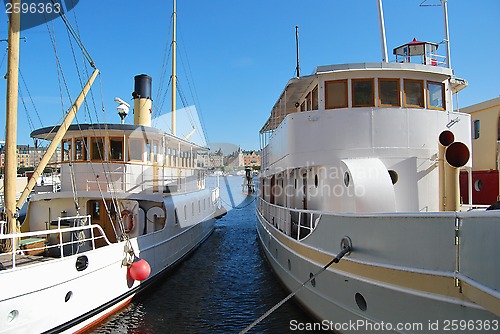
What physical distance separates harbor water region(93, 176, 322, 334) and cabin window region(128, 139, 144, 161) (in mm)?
5067

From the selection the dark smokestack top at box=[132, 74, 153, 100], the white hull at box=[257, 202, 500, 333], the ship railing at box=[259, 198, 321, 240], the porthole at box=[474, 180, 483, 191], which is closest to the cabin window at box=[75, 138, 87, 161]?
the dark smokestack top at box=[132, 74, 153, 100]

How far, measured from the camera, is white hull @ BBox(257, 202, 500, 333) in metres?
4.71

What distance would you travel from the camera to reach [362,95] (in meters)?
9.39

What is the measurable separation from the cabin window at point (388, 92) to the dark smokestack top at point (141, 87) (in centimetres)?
1324

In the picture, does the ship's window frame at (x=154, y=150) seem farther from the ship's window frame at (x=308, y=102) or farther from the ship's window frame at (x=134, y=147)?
the ship's window frame at (x=308, y=102)

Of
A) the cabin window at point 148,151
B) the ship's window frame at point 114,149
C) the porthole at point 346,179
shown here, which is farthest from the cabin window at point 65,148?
the porthole at point 346,179

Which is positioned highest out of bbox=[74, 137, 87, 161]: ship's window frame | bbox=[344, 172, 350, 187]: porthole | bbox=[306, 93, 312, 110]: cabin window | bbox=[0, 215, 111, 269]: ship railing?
bbox=[306, 93, 312, 110]: cabin window

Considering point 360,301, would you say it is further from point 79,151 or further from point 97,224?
point 79,151

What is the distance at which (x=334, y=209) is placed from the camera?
8.85 meters

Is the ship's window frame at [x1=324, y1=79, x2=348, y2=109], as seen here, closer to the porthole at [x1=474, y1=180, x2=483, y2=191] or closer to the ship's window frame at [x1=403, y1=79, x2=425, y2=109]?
the ship's window frame at [x1=403, y1=79, x2=425, y2=109]

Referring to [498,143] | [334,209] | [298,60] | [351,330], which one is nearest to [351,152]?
[334,209]

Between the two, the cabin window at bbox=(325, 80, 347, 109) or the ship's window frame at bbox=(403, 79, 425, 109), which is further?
the cabin window at bbox=(325, 80, 347, 109)

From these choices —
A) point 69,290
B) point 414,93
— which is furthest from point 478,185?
point 69,290

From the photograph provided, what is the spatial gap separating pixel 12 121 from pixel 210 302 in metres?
7.49
